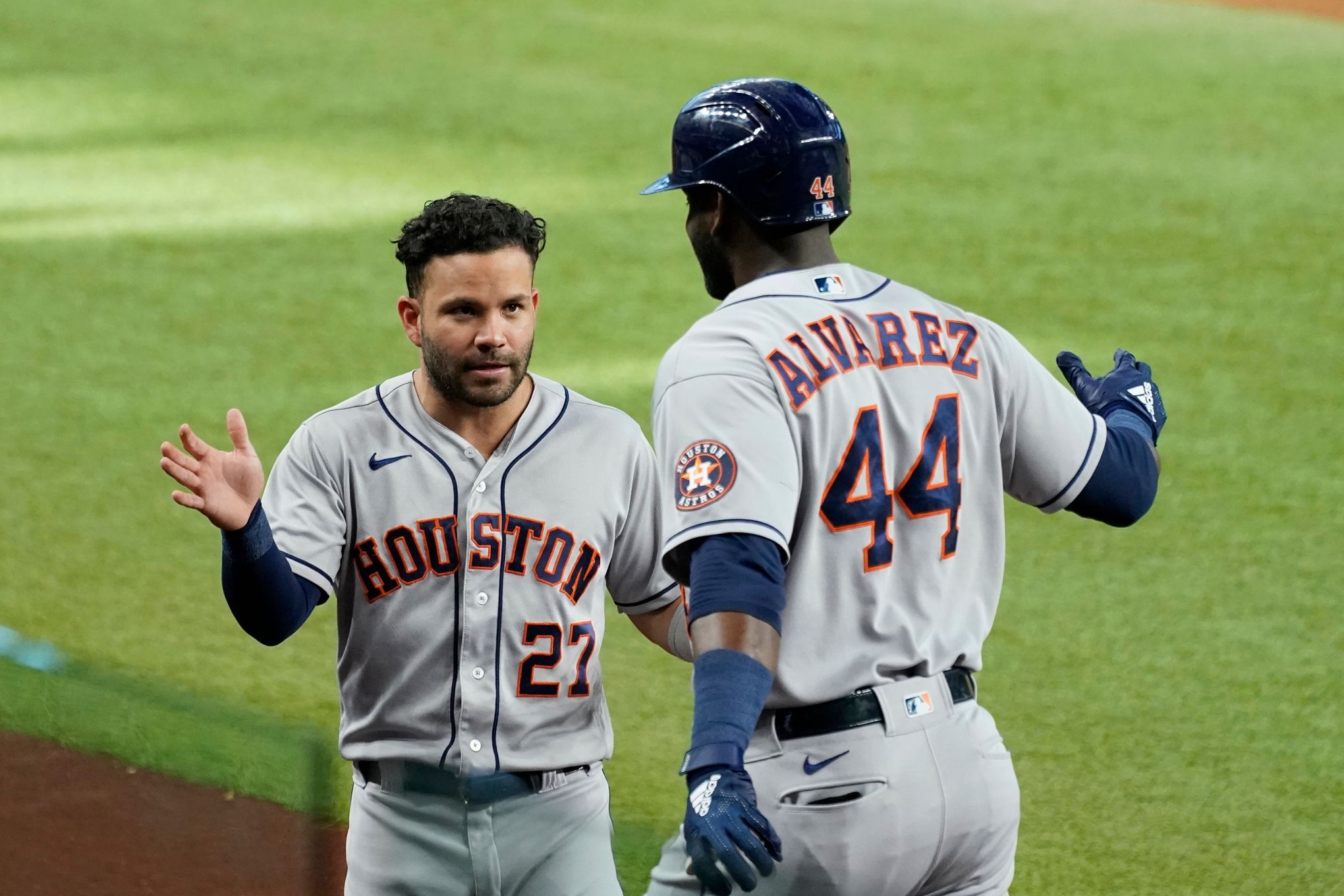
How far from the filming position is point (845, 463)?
2.46 m

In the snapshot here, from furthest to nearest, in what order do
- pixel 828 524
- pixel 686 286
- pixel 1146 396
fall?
pixel 686 286 < pixel 1146 396 < pixel 828 524

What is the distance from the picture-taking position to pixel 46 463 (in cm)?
678

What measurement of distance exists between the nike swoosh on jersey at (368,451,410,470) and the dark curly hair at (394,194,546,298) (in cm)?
27

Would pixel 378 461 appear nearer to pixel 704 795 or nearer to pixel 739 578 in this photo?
pixel 739 578

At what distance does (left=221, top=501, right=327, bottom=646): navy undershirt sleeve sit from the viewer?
2.62 m

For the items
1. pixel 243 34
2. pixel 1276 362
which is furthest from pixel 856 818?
pixel 243 34

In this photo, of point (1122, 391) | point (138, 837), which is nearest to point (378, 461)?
point (1122, 391)

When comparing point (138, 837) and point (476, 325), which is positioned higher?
point (476, 325)

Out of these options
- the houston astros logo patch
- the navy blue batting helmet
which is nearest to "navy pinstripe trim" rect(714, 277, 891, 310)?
the navy blue batting helmet

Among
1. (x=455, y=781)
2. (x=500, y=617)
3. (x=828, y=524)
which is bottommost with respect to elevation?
(x=455, y=781)

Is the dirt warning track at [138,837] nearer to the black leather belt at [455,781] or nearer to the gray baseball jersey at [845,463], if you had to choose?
the black leather belt at [455,781]

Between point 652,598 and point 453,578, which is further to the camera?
point 652,598

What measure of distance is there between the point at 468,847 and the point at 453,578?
1.36 ft

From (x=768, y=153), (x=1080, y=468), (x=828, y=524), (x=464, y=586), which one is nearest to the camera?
(x=828, y=524)
